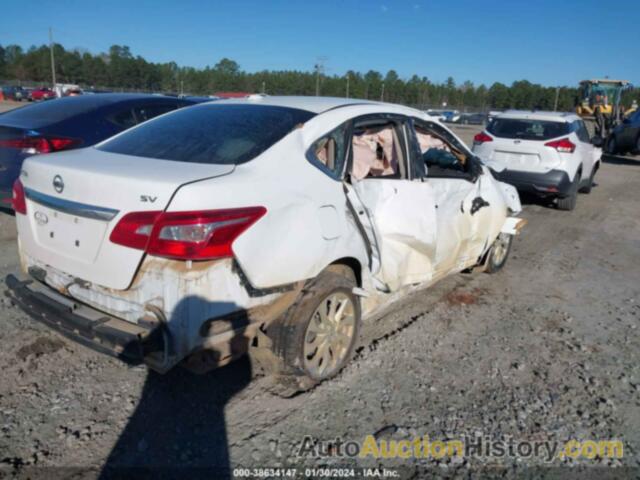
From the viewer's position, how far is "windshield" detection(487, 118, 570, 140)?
9258 mm

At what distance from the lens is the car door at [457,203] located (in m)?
4.15

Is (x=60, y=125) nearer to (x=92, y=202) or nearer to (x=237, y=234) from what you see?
(x=92, y=202)

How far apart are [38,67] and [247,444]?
108 meters

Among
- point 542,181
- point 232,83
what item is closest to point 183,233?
point 542,181

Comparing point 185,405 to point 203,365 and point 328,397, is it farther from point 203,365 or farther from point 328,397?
point 328,397

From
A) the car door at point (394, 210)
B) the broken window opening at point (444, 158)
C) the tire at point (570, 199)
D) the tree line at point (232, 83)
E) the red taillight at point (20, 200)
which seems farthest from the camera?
the tree line at point (232, 83)

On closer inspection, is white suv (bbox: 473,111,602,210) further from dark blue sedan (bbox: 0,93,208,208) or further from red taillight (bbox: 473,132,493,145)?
dark blue sedan (bbox: 0,93,208,208)

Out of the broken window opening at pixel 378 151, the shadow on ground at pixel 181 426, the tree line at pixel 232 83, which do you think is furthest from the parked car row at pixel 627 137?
the tree line at pixel 232 83

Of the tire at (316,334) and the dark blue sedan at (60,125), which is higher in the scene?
the dark blue sedan at (60,125)

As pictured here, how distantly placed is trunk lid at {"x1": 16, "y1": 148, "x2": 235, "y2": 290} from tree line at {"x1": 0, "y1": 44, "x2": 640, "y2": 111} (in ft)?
282

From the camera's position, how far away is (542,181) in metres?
9.09

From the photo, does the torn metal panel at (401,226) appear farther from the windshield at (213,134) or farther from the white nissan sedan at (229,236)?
the windshield at (213,134)

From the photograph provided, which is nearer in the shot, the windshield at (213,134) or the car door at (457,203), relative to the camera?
the windshield at (213,134)

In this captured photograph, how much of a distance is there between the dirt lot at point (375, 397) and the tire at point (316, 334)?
0.38ft
